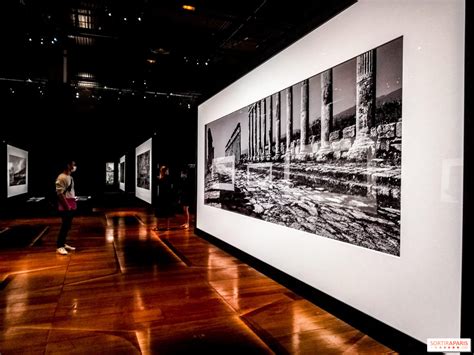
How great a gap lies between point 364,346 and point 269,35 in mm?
6143

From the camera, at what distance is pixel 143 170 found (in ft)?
52.3

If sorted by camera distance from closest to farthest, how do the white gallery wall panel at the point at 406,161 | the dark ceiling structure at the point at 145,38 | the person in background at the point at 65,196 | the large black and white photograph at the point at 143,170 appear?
the white gallery wall panel at the point at 406,161
the dark ceiling structure at the point at 145,38
the person in background at the point at 65,196
the large black and white photograph at the point at 143,170

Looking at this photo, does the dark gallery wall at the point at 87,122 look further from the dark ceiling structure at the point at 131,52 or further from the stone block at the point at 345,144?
the stone block at the point at 345,144

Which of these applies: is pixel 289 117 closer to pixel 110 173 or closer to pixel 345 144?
pixel 345 144

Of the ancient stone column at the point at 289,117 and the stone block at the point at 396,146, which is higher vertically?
the ancient stone column at the point at 289,117

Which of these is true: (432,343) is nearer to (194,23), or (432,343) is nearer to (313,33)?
(313,33)

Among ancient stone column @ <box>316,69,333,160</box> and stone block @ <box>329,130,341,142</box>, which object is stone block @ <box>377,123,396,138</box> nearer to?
stone block @ <box>329,130,341,142</box>

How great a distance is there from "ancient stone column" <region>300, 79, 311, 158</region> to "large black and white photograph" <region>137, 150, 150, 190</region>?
11662 millimetres

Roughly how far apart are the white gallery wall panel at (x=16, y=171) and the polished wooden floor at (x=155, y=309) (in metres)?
10.1

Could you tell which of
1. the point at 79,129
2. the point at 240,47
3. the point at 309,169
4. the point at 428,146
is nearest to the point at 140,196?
the point at 79,129

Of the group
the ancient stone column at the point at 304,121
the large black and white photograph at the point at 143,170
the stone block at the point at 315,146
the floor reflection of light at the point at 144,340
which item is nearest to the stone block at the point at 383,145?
the stone block at the point at 315,146

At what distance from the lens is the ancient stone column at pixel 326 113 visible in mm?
3221

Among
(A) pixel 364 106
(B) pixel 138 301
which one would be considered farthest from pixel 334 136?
(B) pixel 138 301

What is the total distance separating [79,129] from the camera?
13719 mm
